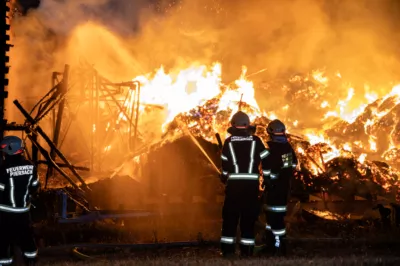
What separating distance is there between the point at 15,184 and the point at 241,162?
10.8 feet

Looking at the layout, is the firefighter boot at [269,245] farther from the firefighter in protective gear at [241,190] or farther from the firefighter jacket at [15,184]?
the firefighter jacket at [15,184]

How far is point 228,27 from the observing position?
1012 inches

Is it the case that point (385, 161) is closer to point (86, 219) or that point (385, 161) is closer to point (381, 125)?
point (381, 125)

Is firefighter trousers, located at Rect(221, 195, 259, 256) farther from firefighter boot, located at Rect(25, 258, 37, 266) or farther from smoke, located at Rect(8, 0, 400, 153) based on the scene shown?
smoke, located at Rect(8, 0, 400, 153)

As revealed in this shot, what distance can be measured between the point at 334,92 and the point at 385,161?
5198mm

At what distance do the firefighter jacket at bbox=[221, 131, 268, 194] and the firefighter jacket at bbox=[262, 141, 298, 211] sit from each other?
2.07 feet

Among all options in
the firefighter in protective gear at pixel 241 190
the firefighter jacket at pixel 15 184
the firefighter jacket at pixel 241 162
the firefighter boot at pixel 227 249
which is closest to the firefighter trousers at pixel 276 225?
the firefighter in protective gear at pixel 241 190

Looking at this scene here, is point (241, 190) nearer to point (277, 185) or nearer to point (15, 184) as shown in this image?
point (277, 185)

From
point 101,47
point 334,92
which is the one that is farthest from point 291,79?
point 101,47

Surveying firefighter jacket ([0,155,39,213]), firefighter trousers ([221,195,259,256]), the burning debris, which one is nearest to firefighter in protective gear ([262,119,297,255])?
firefighter trousers ([221,195,259,256])

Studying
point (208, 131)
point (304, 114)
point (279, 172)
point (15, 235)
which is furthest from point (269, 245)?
point (304, 114)

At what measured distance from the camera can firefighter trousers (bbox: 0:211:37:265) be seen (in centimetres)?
582

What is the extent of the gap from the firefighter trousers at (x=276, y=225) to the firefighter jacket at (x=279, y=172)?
0.08 m

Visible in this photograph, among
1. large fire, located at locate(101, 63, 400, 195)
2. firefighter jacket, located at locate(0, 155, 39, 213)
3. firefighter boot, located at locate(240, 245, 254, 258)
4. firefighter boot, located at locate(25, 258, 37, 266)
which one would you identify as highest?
large fire, located at locate(101, 63, 400, 195)
